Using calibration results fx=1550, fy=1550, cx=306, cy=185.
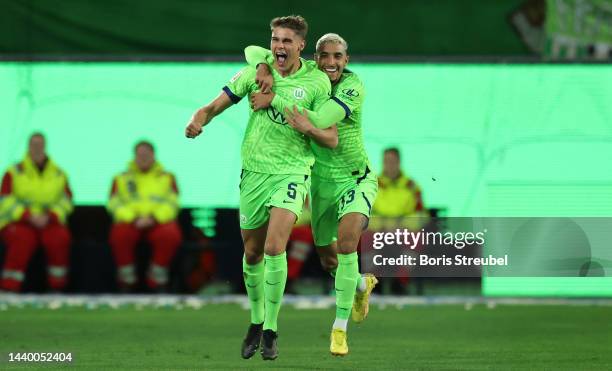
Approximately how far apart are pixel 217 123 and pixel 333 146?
747 cm

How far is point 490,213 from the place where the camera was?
19.0m

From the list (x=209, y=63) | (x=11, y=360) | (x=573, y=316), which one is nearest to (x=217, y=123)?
(x=209, y=63)

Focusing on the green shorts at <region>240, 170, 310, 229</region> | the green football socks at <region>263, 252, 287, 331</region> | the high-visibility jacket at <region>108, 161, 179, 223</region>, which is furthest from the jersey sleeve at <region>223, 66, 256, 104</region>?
the high-visibility jacket at <region>108, 161, 179, 223</region>

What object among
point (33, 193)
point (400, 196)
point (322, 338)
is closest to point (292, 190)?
point (322, 338)

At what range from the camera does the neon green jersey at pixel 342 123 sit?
38.4 ft

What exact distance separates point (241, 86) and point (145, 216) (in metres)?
7.31

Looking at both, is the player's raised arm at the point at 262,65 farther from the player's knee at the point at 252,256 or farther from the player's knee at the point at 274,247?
the player's knee at the point at 252,256

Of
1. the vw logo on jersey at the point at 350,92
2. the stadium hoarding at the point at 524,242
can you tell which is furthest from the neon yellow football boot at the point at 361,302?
the stadium hoarding at the point at 524,242

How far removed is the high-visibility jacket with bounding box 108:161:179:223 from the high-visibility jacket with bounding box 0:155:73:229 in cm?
59

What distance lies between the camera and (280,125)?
459 inches

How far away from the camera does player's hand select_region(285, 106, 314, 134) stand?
1144 centimetres

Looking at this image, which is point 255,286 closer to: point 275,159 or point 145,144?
point 275,159

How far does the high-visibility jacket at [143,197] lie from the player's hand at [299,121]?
743 cm

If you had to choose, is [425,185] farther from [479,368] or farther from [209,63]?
[479,368]
